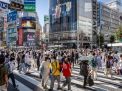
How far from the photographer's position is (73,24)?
99438 millimetres

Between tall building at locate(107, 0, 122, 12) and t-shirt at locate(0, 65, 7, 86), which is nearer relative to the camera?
t-shirt at locate(0, 65, 7, 86)

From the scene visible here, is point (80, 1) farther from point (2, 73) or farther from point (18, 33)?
point (2, 73)

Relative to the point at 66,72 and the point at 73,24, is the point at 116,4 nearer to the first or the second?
the point at 73,24

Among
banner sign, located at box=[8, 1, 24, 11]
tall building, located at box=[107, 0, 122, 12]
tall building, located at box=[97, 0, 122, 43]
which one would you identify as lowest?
banner sign, located at box=[8, 1, 24, 11]

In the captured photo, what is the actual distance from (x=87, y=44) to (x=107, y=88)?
91.0 m

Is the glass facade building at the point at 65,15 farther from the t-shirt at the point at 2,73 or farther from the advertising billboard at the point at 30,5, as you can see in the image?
the t-shirt at the point at 2,73

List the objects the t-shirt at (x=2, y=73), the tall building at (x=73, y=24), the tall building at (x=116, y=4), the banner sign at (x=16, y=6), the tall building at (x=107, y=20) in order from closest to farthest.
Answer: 1. the t-shirt at (x=2, y=73)
2. the banner sign at (x=16, y=6)
3. the tall building at (x=73, y=24)
4. the tall building at (x=107, y=20)
5. the tall building at (x=116, y=4)

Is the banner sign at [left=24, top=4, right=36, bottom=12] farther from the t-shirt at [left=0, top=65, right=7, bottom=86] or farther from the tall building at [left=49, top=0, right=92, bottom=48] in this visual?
the tall building at [left=49, top=0, right=92, bottom=48]

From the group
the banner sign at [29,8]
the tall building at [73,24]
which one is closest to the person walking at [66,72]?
the banner sign at [29,8]

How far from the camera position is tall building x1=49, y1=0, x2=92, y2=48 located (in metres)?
98.1

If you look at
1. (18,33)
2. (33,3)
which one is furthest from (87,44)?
(33,3)

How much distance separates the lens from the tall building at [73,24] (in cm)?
9812

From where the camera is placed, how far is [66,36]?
336 feet

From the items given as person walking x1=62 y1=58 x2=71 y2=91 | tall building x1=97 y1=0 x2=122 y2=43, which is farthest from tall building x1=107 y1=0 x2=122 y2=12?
person walking x1=62 y1=58 x2=71 y2=91
